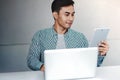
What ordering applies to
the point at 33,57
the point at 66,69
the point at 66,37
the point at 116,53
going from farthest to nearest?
the point at 116,53
the point at 66,37
the point at 33,57
the point at 66,69

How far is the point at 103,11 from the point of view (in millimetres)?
4109

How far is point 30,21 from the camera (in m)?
3.97

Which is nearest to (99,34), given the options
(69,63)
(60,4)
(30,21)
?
(69,63)

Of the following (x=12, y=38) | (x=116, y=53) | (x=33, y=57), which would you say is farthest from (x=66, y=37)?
(x=116, y=53)

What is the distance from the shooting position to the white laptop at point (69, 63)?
1738mm

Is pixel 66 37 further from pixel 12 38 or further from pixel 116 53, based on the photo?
pixel 116 53

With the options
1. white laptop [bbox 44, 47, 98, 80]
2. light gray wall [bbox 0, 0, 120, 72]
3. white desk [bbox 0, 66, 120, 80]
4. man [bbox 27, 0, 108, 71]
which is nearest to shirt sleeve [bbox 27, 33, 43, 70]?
man [bbox 27, 0, 108, 71]

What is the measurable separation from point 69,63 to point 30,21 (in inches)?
90.2

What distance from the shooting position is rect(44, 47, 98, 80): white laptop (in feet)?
5.70

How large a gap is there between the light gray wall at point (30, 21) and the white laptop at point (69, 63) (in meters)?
2.23

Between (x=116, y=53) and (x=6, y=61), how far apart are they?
1.63 m

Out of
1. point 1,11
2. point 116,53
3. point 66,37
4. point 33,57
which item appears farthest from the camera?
point 116,53

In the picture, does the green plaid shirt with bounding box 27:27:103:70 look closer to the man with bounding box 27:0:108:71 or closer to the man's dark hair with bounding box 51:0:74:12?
the man with bounding box 27:0:108:71

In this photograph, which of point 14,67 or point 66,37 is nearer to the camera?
point 66,37
